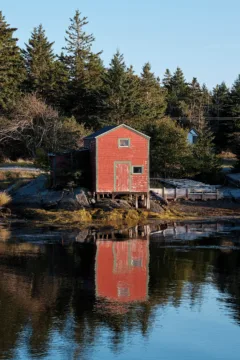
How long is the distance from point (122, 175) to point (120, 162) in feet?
3.06

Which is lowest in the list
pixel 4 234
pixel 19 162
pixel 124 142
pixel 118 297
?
pixel 118 297

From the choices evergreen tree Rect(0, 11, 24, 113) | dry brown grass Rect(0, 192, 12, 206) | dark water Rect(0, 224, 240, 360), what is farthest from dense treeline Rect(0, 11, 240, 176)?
dark water Rect(0, 224, 240, 360)

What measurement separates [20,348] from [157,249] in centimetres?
1654

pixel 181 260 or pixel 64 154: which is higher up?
pixel 64 154

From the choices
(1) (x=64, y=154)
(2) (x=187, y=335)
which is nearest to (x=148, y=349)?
(2) (x=187, y=335)

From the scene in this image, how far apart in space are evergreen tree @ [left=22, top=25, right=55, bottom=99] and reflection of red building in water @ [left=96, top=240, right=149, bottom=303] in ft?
128

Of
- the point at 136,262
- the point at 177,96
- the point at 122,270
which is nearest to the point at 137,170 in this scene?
the point at 136,262

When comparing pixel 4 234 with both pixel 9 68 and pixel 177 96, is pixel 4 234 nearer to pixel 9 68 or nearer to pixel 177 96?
pixel 9 68

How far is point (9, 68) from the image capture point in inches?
2776

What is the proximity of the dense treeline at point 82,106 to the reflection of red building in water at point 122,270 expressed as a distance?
2294 cm

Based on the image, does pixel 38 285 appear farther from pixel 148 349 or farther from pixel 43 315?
pixel 148 349

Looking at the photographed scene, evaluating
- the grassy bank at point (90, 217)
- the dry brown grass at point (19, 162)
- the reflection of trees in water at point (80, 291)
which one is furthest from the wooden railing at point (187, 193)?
the dry brown grass at point (19, 162)

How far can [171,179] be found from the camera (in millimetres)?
54188

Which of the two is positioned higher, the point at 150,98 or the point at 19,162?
the point at 150,98
